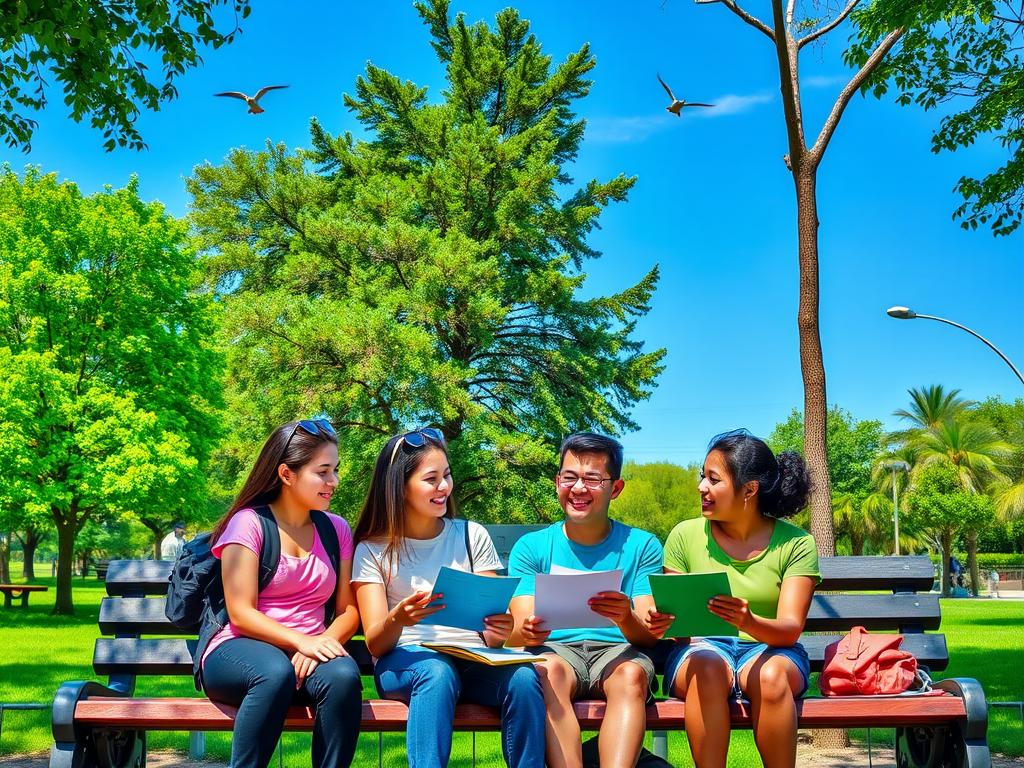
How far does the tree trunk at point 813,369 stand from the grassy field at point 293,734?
160 centimetres

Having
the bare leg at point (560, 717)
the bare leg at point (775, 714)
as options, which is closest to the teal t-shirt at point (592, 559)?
the bare leg at point (560, 717)

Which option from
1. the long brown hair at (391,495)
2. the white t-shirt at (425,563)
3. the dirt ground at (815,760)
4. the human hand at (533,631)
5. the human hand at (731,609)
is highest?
the long brown hair at (391,495)

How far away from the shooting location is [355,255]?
21516 mm

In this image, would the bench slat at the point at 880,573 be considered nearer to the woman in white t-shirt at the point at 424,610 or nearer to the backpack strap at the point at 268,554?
the woman in white t-shirt at the point at 424,610

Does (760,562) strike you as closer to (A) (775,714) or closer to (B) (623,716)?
(A) (775,714)

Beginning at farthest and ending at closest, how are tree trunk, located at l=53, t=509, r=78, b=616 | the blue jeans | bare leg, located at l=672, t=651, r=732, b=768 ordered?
1. tree trunk, located at l=53, t=509, r=78, b=616
2. bare leg, located at l=672, t=651, r=732, b=768
3. the blue jeans

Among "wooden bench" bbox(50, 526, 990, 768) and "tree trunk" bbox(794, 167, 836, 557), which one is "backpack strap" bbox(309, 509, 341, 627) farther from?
"tree trunk" bbox(794, 167, 836, 557)

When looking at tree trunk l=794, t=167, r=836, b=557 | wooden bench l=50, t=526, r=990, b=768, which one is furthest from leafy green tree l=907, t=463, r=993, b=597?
wooden bench l=50, t=526, r=990, b=768

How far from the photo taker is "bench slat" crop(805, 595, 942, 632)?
14.4ft

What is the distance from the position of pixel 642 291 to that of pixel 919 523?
716 inches

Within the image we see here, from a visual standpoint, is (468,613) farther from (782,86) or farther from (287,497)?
(782,86)

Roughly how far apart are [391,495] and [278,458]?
509 millimetres

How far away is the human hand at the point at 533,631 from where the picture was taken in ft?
11.5

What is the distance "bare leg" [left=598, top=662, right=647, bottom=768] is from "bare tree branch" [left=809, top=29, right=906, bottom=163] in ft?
17.3
